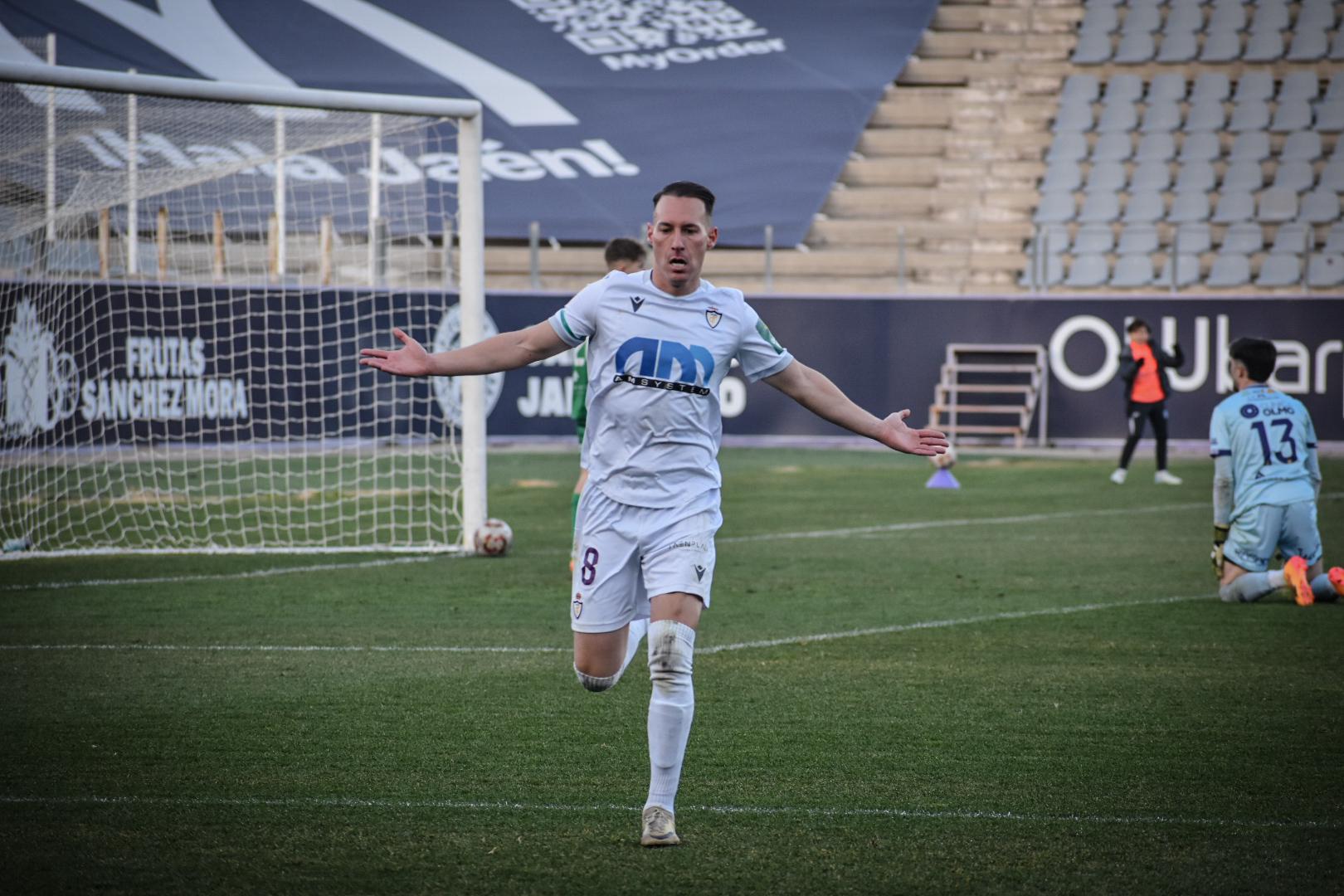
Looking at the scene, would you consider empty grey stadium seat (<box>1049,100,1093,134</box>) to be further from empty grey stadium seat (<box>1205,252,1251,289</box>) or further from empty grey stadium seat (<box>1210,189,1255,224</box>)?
empty grey stadium seat (<box>1205,252,1251,289</box>)

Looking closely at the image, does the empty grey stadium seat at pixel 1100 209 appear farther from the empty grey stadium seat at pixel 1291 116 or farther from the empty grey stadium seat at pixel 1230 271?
the empty grey stadium seat at pixel 1291 116

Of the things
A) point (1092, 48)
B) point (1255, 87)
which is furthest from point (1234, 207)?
point (1092, 48)

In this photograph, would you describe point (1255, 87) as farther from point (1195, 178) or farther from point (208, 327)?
point (208, 327)

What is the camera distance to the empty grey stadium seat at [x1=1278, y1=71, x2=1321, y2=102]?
26.3 m

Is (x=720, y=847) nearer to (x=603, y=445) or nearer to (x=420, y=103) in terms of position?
(x=603, y=445)

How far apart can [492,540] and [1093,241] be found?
16.2 metres

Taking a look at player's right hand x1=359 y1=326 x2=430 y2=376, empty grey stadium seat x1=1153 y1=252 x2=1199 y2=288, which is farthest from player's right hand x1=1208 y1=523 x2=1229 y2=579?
empty grey stadium seat x1=1153 y1=252 x2=1199 y2=288

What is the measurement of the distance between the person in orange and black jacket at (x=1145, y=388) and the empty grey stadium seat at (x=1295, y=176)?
887 cm

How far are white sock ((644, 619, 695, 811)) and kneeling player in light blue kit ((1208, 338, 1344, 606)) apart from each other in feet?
17.9

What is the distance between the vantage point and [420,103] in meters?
10.8

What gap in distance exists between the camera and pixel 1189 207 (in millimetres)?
25578

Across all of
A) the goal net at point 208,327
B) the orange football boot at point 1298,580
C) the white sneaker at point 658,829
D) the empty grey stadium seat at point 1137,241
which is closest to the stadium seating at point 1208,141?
the empty grey stadium seat at point 1137,241

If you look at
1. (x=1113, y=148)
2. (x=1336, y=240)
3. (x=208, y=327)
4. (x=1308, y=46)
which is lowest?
(x=208, y=327)

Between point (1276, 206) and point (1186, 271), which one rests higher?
point (1276, 206)
